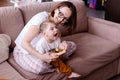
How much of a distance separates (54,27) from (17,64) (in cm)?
42

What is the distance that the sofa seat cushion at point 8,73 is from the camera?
125 cm

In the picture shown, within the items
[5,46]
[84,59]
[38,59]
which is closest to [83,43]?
[84,59]

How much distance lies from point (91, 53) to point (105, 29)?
0.47m

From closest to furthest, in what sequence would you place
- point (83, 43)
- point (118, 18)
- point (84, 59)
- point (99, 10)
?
point (84, 59) < point (83, 43) < point (118, 18) < point (99, 10)

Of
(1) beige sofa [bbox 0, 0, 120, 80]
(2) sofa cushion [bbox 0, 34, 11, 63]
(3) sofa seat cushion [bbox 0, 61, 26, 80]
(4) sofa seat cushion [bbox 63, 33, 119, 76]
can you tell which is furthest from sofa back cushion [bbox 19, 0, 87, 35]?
(3) sofa seat cushion [bbox 0, 61, 26, 80]

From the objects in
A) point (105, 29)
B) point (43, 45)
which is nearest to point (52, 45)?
point (43, 45)

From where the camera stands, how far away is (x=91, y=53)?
1.64m

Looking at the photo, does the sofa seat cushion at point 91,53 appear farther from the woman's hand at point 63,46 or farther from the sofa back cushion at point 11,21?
the sofa back cushion at point 11,21

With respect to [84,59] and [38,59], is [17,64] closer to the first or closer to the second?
[38,59]

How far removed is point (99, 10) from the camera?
3008 mm

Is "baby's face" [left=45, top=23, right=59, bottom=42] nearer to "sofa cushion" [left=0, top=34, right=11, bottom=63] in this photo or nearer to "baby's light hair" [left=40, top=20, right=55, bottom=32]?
"baby's light hair" [left=40, top=20, right=55, bottom=32]

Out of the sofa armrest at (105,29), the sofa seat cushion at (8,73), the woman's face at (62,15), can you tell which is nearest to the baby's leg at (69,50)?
the woman's face at (62,15)

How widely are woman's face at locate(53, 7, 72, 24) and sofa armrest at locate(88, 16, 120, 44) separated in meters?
0.75

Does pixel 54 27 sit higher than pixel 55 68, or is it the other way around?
pixel 54 27
